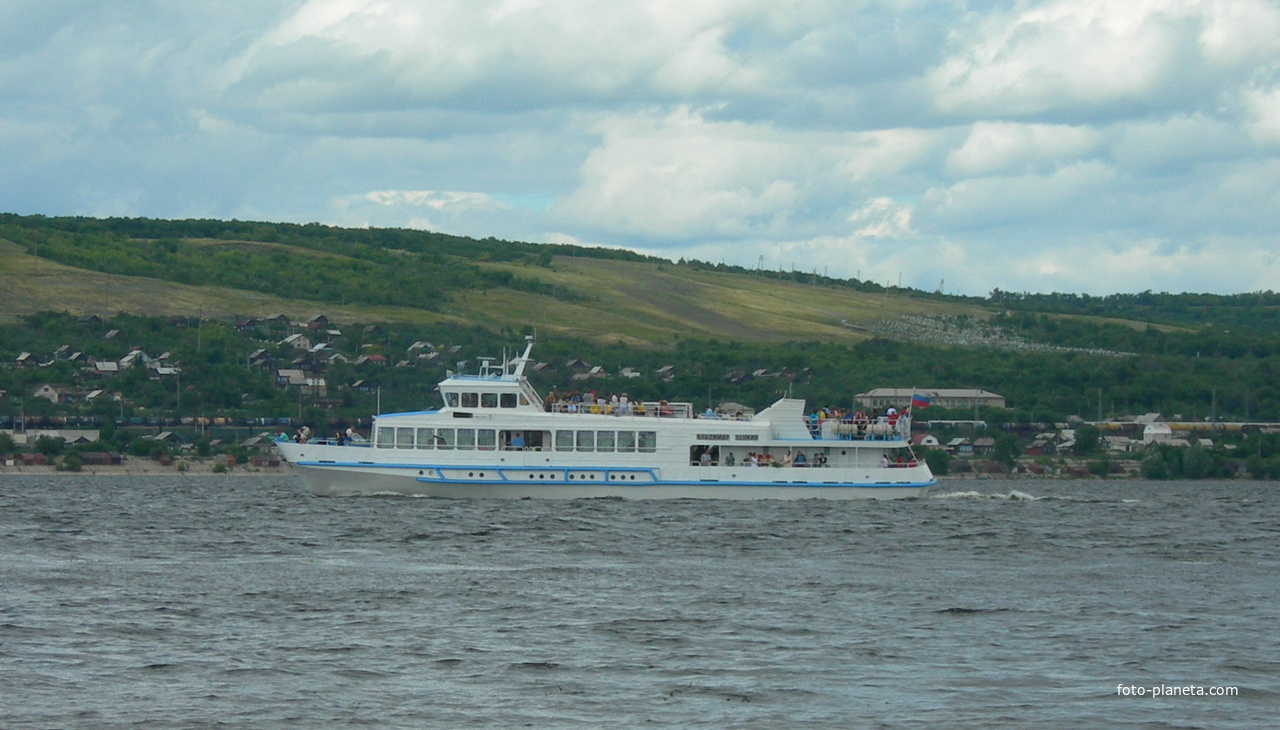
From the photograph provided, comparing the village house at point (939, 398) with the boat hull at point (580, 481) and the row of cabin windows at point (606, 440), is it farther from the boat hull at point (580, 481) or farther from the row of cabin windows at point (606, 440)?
the row of cabin windows at point (606, 440)

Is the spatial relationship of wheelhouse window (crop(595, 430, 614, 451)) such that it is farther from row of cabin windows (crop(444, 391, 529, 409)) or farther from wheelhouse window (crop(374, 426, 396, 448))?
wheelhouse window (crop(374, 426, 396, 448))

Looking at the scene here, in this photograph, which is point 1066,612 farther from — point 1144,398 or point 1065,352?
point 1065,352

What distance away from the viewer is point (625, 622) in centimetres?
3189

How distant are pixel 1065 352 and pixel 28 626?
17571 centimetres

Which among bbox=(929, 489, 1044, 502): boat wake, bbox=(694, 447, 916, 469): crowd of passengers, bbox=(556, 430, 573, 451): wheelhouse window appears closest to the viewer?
bbox=(556, 430, 573, 451): wheelhouse window

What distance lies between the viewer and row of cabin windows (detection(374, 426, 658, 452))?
214 feet

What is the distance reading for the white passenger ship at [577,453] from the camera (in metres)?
65.1

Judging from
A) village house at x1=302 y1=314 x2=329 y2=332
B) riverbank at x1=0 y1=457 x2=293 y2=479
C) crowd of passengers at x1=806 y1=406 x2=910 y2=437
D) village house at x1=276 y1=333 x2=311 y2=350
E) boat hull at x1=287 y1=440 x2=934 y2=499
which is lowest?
riverbank at x1=0 y1=457 x2=293 y2=479

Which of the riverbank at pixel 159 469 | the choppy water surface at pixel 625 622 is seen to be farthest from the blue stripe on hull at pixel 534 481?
the riverbank at pixel 159 469

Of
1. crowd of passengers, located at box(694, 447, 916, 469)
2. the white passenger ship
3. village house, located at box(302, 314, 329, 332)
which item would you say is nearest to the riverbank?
the white passenger ship

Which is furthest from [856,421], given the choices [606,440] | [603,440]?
[603,440]

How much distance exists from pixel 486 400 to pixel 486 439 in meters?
1.51

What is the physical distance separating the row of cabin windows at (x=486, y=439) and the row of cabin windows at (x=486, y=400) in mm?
1044

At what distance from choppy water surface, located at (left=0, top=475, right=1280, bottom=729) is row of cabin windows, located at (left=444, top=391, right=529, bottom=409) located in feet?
27.9
